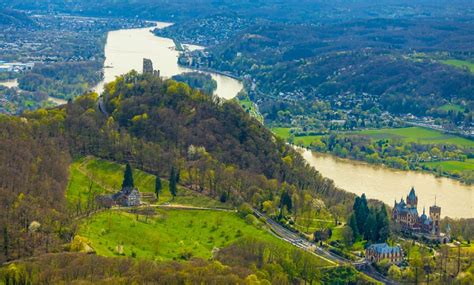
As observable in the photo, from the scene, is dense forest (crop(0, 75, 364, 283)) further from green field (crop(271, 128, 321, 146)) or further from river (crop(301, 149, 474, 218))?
green field (crop(271, 128, 321, 146))

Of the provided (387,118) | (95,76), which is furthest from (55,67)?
(387,118)

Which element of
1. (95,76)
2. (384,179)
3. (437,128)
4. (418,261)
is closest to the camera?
(418,261)

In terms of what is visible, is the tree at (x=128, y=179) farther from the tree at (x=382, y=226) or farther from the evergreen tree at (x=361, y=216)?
the tree at (x=382, y=226)

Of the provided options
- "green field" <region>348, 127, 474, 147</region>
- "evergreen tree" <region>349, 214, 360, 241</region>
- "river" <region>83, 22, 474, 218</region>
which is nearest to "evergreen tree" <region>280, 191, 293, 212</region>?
"evergreen tree" <region>349, 214, 360, 241</region>

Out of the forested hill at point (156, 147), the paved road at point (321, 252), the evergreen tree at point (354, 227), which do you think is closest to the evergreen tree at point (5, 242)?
the forested hill at point (156, 147)

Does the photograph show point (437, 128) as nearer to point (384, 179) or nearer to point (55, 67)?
point (384, 179)
